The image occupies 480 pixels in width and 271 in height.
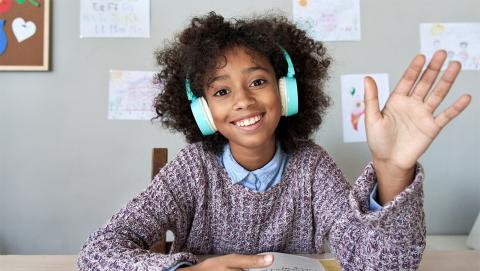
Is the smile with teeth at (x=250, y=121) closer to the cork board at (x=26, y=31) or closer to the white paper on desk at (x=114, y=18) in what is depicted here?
the white paper on desk at (x=114, y=18)

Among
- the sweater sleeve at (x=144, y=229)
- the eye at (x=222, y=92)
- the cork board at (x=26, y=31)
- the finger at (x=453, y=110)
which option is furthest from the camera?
the cork board at (x=26, y=31)

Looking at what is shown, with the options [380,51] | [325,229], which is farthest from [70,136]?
[380,51]

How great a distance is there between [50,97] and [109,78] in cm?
25

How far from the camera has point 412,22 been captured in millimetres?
1623

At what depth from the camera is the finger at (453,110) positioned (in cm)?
57

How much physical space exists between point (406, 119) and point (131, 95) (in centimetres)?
121

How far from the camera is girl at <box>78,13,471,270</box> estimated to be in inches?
31.7

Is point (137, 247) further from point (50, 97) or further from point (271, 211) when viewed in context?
point (50, 97)

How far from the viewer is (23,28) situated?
1594mm

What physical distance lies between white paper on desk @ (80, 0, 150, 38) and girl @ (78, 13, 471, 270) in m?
0.57

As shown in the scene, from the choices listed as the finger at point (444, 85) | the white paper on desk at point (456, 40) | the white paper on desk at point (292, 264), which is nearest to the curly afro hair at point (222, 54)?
the white paper on desk at point (292, 264)

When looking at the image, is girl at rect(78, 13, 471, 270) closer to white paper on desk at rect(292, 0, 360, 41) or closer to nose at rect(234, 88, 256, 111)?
nose at rect(234, 88, 256, 111)

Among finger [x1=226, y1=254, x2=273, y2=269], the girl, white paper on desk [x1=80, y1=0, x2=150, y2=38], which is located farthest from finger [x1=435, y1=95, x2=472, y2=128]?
white paper on desk [x1=80, y1=0, x2=150, y2=38]

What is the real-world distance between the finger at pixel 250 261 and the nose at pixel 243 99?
1.10ft
